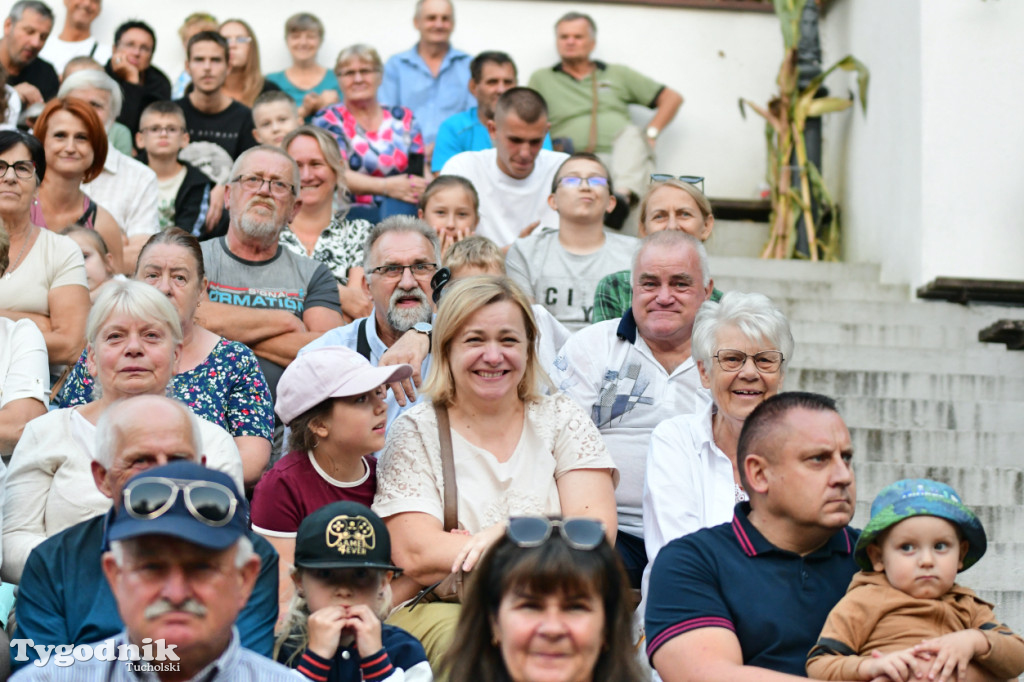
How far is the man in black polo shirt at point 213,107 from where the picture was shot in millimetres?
8633

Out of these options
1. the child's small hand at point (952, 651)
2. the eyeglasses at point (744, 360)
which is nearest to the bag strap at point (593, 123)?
the eyeglasses at point (744, 360)

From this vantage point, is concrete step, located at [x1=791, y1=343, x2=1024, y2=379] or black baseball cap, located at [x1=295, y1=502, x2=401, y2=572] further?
concrete step, located at [x1=791, y1=343, x2=1024, y2=379]

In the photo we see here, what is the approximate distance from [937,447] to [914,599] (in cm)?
306

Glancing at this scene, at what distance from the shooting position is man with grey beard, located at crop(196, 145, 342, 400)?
5.76 metres

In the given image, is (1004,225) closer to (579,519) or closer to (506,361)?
(506,361)

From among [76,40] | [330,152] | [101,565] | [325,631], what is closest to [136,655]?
[325,631]

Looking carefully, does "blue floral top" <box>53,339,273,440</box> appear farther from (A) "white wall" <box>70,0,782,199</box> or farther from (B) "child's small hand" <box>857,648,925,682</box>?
(A) "white wall" <box>70,0,782,199</box>

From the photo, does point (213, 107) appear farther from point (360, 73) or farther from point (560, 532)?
point (560, 532)

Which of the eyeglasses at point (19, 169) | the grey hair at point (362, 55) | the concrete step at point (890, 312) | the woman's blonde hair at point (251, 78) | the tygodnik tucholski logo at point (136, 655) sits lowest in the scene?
the tygodnik tucholski logo at point (136, 655)

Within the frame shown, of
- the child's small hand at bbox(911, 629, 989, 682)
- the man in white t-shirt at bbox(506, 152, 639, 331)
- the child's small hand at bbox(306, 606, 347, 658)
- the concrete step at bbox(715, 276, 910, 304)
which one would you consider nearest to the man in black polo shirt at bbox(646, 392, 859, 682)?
the child's small hand at bbox(911, 629, 989, 682)

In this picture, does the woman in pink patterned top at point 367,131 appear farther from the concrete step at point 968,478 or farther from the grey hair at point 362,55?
the concrete step at point 968,478

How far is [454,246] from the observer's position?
19.0 ft

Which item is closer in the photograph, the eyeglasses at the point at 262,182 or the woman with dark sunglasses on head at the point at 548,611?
the woman with dark sunglasses on head at the point at 548,611

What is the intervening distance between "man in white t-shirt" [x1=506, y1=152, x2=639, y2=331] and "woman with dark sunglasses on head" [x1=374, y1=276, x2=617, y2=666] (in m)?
2.08
